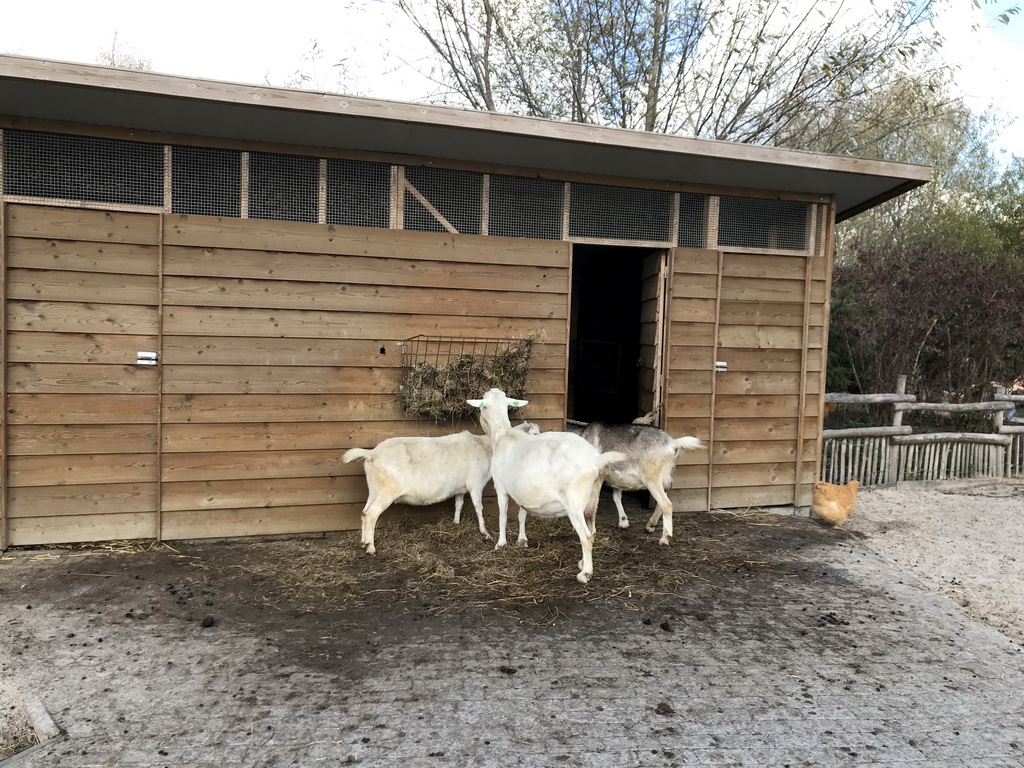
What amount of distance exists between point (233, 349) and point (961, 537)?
7.37 meters

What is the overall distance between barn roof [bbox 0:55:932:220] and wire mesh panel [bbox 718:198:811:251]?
0.80 feet

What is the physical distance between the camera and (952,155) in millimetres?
17219

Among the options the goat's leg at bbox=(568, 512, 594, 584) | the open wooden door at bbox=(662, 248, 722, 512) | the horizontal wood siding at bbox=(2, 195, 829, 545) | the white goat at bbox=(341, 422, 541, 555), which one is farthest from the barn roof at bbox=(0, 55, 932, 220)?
the goat's leg at bbox=(568, 512, 594, 584)

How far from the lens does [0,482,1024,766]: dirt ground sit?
350cm

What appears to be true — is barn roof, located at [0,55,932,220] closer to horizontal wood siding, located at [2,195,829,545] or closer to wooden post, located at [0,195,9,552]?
horizontal wood siding, located at [2,195,829,545]

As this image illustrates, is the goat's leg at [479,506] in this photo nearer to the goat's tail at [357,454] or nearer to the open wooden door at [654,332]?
the goat's tail at [357,454]

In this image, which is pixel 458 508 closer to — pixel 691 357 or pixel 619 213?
pixel 691 357

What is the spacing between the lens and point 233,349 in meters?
5.64

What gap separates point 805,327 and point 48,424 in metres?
7.18

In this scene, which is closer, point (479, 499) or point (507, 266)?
point (479, 499)

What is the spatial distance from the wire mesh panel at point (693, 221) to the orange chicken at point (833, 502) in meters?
3.03


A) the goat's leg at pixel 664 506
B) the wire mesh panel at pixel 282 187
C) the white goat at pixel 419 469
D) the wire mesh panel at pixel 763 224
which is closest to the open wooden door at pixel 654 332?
the wire mesh panel at pixel 763 224

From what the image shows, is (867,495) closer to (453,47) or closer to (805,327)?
(805,327)

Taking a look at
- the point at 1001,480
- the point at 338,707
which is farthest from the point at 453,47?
the point at 338,707
